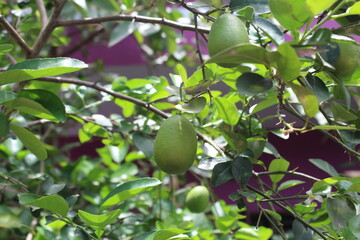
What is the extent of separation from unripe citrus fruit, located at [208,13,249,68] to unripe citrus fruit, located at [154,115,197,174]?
0.11 metres

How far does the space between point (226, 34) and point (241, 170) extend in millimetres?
254

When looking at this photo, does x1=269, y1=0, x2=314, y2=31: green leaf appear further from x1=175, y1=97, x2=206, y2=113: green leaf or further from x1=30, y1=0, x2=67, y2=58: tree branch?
x1=30, y1=0, x2=67, y2=58: tree branch

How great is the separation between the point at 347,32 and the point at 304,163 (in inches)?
59.3

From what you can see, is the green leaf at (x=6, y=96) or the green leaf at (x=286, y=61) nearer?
the green leaf at (x=286, y=61)

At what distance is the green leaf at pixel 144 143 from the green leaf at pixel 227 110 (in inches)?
8.8

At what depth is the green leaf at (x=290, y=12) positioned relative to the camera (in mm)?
501

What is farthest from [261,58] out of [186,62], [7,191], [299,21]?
[186,62]

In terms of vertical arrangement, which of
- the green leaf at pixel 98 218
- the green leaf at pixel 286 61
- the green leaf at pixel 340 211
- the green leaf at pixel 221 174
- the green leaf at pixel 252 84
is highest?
the green leaf at pixel 286 61

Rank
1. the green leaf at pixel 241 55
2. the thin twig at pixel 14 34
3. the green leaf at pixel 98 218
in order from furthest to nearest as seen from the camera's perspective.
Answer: the thin twig at pixel 14 34 < the green leaf at pixel 98 218 < the green leaf at pixel 241 55

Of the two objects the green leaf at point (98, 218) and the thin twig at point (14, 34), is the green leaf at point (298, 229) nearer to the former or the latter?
the green leaf at point (98, 218)

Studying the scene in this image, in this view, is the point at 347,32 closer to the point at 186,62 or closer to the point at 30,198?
the point at 30,198

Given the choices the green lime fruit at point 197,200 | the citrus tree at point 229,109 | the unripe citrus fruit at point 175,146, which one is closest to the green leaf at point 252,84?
the citrus tree at point 229,109

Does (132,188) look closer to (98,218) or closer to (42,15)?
(98,218)

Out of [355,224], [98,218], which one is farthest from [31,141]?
[355,224]
